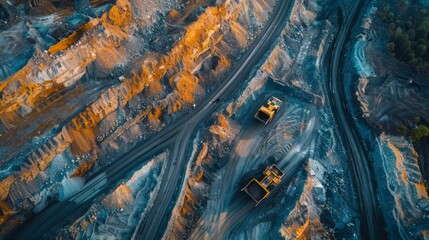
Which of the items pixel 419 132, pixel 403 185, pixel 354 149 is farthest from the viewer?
pixel 354 149

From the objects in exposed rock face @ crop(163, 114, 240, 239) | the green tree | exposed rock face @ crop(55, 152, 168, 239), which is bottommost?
exposed rock face @ crop(55, 152, 168, 239)

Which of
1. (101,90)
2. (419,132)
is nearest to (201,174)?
(101,90)

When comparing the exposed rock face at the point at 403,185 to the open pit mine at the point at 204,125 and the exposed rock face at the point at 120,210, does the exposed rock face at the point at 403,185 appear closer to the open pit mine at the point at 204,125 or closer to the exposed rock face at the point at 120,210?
the open pit mine at the point at 204,125

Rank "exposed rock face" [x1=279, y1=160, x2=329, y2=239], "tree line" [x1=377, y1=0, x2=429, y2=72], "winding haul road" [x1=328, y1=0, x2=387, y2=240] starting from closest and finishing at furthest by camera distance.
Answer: "exposed rock face" [x1=279, y1=160, x2=329, y2=239] → "winding haul road" [x1=328, y1=0, x2=387, y2=240] → "tree line" [x1=377, y1=0, x2=429, y2=72]

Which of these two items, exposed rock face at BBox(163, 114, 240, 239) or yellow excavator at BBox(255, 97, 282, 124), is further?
yellow excavator at BBox(255, 97, 282, 124)

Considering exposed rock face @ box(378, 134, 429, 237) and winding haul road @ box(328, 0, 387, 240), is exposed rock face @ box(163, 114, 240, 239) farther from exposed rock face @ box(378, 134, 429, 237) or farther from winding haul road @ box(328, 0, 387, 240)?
exposed rock face @ box(378, 134, 429, 237)

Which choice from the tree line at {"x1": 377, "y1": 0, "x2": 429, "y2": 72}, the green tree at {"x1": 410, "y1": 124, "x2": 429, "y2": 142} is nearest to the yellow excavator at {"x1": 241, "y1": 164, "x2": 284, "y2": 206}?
the green tree at {"x1": 410, "y1": 124, "x2": 429, "y2": 142}

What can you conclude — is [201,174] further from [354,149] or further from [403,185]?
[403,185]
